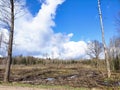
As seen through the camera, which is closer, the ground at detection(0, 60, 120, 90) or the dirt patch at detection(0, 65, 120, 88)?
the ground at detection(0, 60, 120, 90)

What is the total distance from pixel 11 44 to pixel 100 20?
914 centimetres

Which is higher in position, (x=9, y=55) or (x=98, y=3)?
(x=98, y=3)

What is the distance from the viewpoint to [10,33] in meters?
17.1

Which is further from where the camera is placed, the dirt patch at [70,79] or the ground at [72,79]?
the dirt patch at [70,79]

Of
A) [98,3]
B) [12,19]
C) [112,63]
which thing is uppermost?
[98,3]

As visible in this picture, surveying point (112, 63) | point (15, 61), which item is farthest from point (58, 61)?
point (112, 63)

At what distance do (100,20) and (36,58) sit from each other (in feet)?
191

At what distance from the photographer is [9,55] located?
16828 mm

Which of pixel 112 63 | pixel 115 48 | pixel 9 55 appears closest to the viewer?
pixel 9 55

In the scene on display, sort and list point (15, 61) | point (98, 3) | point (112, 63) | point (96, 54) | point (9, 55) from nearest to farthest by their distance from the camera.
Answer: point (9, 55) → point (98, 3) → point (112, 63) → point (96, 54) → point (15, 61)

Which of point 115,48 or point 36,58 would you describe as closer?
point 115,48

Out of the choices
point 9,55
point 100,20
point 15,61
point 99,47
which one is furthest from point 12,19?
point 15,61

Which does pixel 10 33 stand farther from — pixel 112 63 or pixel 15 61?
pixel 15 61

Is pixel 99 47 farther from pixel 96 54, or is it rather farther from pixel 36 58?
pixel 36 58
